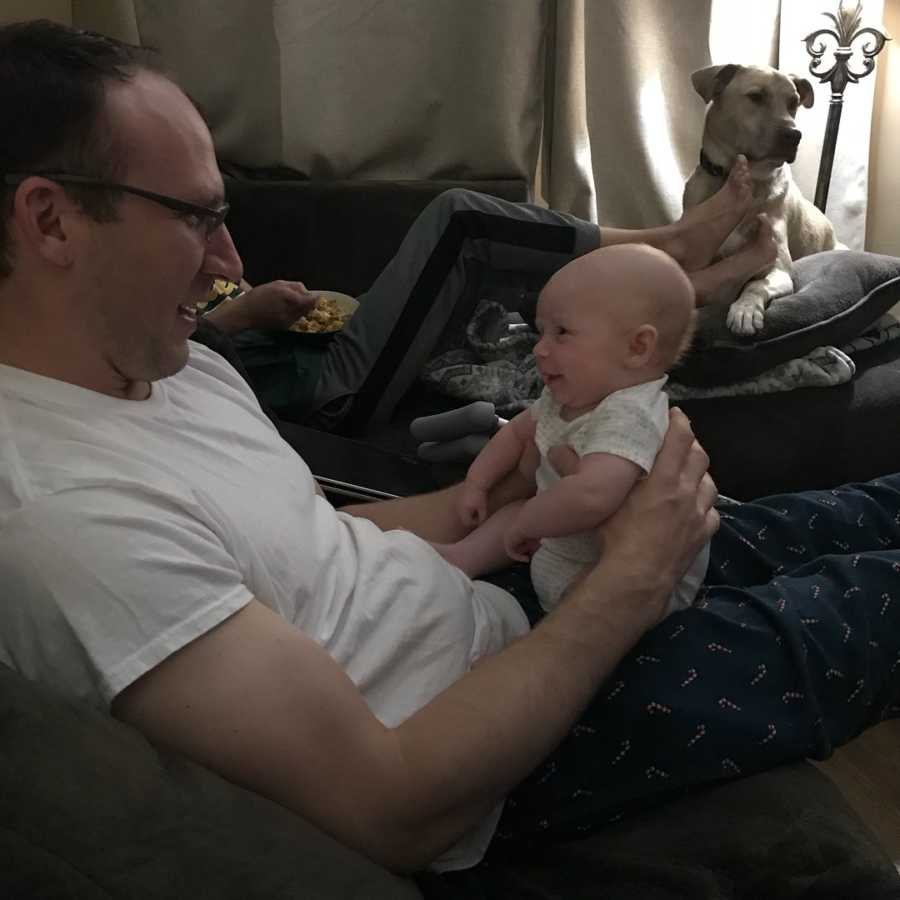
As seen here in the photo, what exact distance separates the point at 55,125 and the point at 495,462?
2.41 feet

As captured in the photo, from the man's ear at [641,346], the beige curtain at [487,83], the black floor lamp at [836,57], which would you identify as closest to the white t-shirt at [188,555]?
the man's ear at [641,346]

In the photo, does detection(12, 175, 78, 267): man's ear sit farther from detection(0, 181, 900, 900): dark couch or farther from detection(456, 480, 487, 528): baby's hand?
detection(456, 480, 487, 528): baby's hand

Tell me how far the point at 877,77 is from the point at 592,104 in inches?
43.2

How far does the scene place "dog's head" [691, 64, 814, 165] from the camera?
264 centimetres

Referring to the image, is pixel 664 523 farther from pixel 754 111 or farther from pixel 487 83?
pixel 487 83

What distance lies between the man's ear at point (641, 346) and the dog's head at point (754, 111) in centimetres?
164

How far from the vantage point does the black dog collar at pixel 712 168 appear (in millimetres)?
2702

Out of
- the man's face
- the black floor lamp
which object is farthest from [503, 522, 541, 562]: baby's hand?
the black floor lamp

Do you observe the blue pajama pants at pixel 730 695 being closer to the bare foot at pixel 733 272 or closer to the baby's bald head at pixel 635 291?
the baby's bald head at pixel 635 291

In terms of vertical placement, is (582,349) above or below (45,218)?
below

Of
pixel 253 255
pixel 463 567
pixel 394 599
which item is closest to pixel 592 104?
pixel 253 255

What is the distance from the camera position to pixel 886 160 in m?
3.68

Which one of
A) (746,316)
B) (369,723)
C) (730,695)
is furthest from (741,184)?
(369,723)

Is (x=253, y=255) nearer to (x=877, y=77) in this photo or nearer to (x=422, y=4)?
(x=422, y=4)
